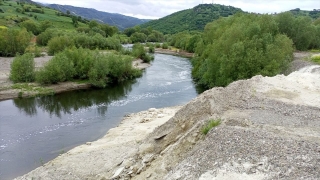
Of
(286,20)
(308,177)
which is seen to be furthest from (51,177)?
(286,20)

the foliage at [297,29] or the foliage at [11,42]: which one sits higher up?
the foliage at [297,29]

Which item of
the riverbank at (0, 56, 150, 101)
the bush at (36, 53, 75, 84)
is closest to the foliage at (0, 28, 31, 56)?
the riverbank at (0, 56, 150, 101)

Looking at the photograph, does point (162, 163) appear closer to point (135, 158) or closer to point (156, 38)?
point (135, 158)

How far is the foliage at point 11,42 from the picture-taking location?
7738cm

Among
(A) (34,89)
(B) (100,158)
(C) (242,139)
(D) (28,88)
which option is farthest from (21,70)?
(C) (242,139)

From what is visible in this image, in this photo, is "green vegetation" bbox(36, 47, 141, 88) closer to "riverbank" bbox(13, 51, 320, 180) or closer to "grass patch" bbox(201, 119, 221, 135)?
"riverbank" bbox(13, 51, 320, 180)

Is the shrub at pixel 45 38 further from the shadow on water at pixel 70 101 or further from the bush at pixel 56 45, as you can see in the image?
the shadow on water at pixel 70 101

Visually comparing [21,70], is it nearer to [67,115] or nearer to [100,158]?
[67,115]

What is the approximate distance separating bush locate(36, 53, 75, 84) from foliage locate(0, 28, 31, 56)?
101 feet

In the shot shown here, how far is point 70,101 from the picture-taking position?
46.0 meters

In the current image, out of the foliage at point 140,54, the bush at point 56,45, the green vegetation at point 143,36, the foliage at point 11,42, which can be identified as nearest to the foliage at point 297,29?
the foliage at point 140,54

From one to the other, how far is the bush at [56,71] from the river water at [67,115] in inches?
194

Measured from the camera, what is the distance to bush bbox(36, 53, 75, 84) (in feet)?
172

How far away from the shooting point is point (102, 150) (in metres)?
24.6
